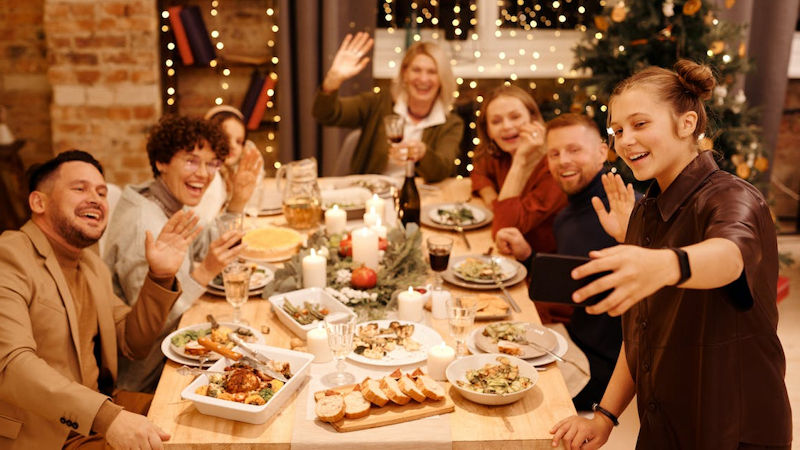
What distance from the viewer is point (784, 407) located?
4.77 ft

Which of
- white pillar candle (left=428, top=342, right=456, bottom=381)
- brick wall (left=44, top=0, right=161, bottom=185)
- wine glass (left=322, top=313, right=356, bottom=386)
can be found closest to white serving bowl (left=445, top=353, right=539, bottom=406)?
white pillar candle (left=428, top=342, right=456, bottom=381)

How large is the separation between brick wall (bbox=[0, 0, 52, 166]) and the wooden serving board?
3.67m

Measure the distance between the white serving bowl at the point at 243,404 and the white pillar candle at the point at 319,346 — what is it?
86mm

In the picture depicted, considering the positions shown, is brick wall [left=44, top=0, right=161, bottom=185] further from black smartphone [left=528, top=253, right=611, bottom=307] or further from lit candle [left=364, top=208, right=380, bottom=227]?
black smartphone [left=528, top=253, right=611, bottom=307]

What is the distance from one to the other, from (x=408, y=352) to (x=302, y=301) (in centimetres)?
41

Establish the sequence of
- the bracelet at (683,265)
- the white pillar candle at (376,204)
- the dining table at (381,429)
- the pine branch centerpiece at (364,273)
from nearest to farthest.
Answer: the bracelet at (683,265) < the dining table at (381,429) < the pine branch centerpiece at (364,273) < the white pillar candle at (376,204)

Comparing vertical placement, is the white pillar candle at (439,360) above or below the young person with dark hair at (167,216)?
below

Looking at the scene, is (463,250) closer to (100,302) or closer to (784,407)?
(100,302)

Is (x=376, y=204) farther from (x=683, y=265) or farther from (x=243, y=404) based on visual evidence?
(x=683, y=265)

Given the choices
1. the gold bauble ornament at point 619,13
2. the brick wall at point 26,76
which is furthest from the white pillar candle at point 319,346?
the brick wall at point 26,76

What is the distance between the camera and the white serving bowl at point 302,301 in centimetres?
207

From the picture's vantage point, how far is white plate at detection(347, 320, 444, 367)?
6.15 feet

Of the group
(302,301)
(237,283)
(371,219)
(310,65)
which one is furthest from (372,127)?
(237,283)

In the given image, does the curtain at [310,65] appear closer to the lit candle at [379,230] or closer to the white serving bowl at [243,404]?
the lit candle at [379,230]
